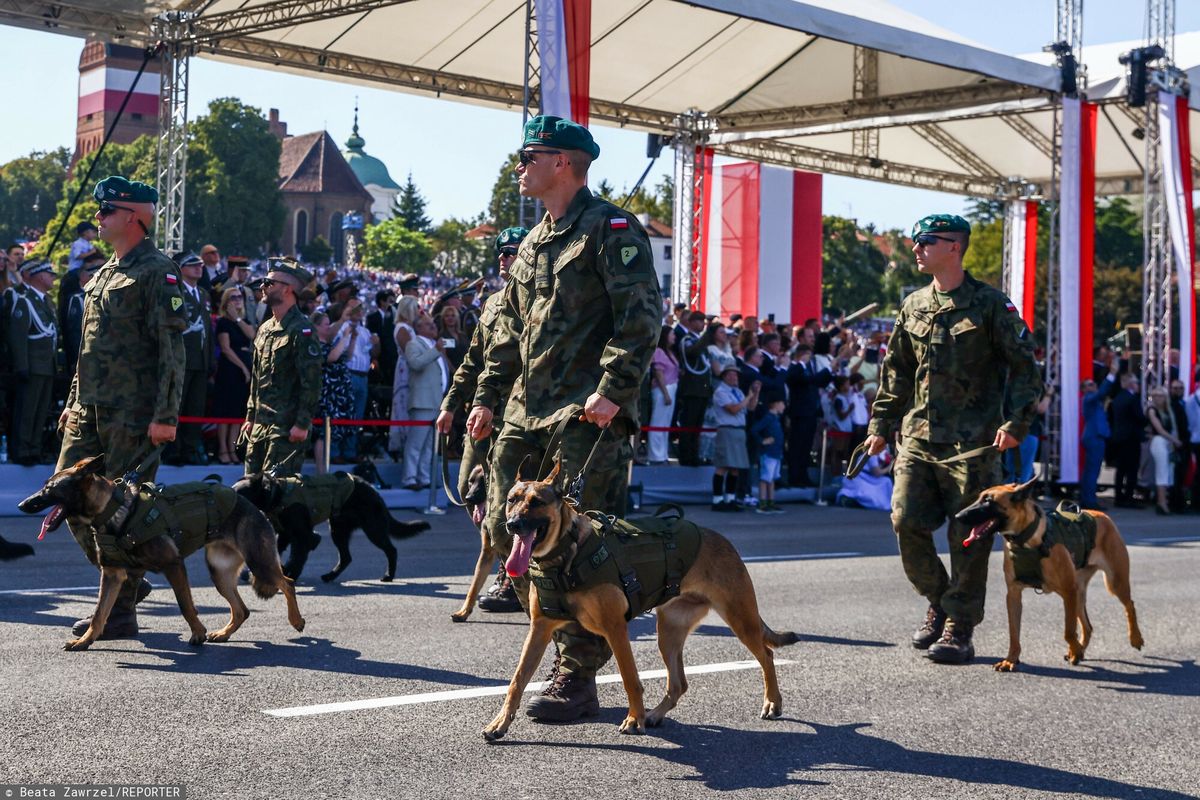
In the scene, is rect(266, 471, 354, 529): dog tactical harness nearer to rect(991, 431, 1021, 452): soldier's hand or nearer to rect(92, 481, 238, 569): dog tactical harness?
rect(92, 481, 238, 569): dog tactical harness

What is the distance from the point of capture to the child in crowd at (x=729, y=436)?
1655cm

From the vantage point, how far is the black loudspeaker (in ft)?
82.1

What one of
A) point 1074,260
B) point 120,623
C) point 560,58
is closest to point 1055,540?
point 120,623

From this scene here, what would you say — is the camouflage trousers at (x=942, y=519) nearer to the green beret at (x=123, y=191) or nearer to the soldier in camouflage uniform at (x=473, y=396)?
the soldier in camouflage uniform at (x=473, y=396)

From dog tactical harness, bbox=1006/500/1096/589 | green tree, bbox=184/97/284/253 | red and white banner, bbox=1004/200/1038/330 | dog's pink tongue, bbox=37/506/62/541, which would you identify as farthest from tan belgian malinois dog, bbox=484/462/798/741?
green tree, bbox=184/97/284/253

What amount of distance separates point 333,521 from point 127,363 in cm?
267

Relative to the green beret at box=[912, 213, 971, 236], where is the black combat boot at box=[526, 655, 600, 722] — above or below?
below

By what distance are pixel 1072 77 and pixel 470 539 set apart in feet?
40.3

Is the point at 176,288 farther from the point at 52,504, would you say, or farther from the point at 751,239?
the point at 751,239

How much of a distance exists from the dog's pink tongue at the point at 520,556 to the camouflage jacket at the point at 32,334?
9615 millimetres

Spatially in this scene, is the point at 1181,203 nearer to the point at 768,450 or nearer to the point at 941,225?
the point at 768,450

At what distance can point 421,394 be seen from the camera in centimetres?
1510

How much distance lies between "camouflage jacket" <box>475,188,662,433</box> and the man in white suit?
30.4 feet

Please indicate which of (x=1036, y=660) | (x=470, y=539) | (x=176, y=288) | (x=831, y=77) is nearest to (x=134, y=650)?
(x=176, y=288)
